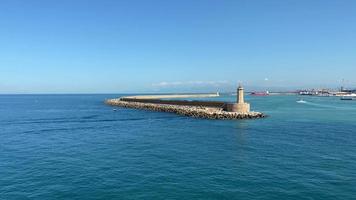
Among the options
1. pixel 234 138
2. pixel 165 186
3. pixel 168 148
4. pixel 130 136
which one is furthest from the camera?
pixel 130 136

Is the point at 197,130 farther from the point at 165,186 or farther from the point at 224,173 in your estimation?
the point at 165,186

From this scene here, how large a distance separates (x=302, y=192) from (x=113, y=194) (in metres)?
10.1

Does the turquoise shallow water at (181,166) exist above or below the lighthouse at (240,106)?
below

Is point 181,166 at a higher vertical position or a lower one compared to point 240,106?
lower

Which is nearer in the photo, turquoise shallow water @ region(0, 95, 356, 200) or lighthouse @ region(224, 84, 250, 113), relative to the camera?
turquoise shallow water @ region(0, 95, 356, 200)

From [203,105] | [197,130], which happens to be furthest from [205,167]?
[203,105]

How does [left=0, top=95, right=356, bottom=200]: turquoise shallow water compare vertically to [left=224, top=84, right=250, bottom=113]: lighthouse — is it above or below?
below

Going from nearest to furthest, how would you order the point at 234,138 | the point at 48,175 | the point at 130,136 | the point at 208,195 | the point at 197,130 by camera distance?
the point at 208,195 → the point at 48,175 → the point at 234,138 → the point at 130,136 → the point at 197,130

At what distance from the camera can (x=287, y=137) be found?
119 feet

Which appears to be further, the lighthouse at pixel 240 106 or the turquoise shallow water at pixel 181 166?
the lighthouse at pixel 240 106

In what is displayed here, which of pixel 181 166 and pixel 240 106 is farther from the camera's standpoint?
pixel 240 106

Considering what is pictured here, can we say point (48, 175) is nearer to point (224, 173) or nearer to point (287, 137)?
point (224, 173)

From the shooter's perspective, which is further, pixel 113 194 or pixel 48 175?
pixel 48 175

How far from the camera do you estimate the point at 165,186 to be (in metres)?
18.5
